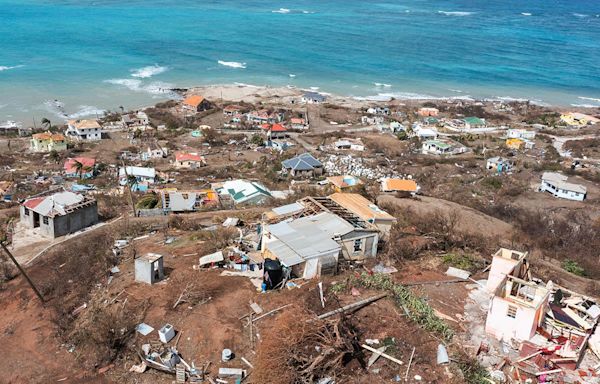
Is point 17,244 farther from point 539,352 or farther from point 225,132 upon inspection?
point 225,132

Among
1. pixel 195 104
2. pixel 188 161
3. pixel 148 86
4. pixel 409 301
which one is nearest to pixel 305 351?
pixel 409 301

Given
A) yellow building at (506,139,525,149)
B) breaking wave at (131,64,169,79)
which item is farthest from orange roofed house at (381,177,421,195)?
breaking wave at (131,64,169,79)

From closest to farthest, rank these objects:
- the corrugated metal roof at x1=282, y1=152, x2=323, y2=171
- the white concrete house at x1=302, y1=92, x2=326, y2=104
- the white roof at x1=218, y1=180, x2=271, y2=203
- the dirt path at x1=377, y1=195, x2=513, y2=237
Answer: the dirt path at x1=377, y1=195, x2=513, y2=237 < the white roof at x1=218, y1=180, x2=271, y2=203 < the corrugated metal roof at x1=282, y1=152, x2=323, y2=171 < the white concrete house at x1=302, y1=92, x2=326, y2=104

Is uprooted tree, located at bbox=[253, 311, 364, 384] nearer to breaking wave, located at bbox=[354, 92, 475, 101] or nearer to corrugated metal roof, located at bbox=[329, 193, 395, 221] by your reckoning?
corrugated metal roof, located at bbox=[329, 193, 395, 221]

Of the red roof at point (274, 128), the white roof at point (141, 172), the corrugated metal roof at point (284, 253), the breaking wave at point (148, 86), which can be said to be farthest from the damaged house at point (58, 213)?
the breaking wave at point (148, 86)

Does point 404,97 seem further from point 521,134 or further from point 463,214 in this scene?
point 463,214

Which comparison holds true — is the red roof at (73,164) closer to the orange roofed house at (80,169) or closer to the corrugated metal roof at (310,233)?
the orange roofed house at (80,169)

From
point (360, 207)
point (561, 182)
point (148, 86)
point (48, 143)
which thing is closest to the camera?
point (360, 207)
